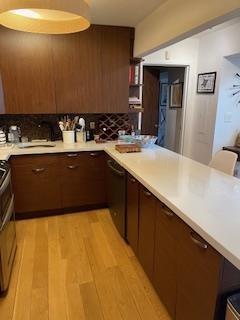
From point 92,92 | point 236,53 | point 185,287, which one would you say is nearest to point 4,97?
point 92,92

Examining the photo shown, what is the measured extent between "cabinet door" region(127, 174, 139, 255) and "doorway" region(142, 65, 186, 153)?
2507mm

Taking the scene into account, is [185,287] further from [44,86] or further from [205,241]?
[44,86]

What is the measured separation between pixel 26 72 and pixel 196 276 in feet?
9.29

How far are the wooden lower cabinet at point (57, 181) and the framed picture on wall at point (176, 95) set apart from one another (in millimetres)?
2317

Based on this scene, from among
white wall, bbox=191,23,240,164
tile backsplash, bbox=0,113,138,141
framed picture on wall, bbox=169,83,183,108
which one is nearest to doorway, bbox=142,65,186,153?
framed picture on wall, bbox=169,83,183,108

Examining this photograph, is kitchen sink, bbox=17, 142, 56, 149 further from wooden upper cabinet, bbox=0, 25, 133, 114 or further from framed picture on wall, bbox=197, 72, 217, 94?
framed picture on wall, bbox=197, 72, 217, 94

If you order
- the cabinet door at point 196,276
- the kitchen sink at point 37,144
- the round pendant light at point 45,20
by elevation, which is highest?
the round pendant light at point 45,20

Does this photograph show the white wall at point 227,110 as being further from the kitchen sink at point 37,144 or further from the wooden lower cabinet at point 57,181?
the kitchen sink at point 37,144

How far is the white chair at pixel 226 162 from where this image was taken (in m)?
2.13

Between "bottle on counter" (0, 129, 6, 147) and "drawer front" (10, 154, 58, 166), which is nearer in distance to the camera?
"drawer front" (10, 154, 58, 166)

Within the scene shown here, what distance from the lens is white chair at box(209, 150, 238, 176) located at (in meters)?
2.13

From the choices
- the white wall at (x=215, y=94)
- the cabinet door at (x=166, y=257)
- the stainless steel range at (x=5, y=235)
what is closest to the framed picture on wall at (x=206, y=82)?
the white wall at (x=215, y=94)

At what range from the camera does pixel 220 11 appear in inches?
64.6

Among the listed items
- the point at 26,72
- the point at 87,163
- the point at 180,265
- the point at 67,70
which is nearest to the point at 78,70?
the point at 67,70
